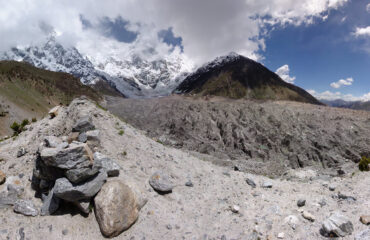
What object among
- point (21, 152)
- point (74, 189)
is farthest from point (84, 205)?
point (21, 152)

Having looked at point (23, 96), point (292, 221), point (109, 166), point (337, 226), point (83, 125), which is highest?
point (23, 96)

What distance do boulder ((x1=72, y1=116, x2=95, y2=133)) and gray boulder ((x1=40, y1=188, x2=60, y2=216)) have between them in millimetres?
2884

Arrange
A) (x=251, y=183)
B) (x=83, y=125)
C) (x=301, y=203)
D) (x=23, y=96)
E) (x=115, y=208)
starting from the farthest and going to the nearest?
(x=23, y=96) < (x=251, y=183) < (x=83, y=125) < (x=301, y=203) < (x=115, y=208)

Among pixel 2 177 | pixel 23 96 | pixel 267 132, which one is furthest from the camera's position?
pixel 23 96

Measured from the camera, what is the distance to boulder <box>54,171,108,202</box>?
5449 millimetres

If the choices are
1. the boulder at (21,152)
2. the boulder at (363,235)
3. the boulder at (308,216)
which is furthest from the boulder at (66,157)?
the boulder at (363,235)

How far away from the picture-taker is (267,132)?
3538 cm

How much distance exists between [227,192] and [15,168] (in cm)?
840

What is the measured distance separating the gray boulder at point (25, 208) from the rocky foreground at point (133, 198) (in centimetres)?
2

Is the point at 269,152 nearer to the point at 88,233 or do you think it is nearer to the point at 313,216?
A: the point at 313,216

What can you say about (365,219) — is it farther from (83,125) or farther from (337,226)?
(83,125)

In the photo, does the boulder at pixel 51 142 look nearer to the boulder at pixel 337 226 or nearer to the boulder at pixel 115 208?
the boulder at pixel 115 208

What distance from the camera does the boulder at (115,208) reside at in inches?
219

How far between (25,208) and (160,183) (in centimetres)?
424
